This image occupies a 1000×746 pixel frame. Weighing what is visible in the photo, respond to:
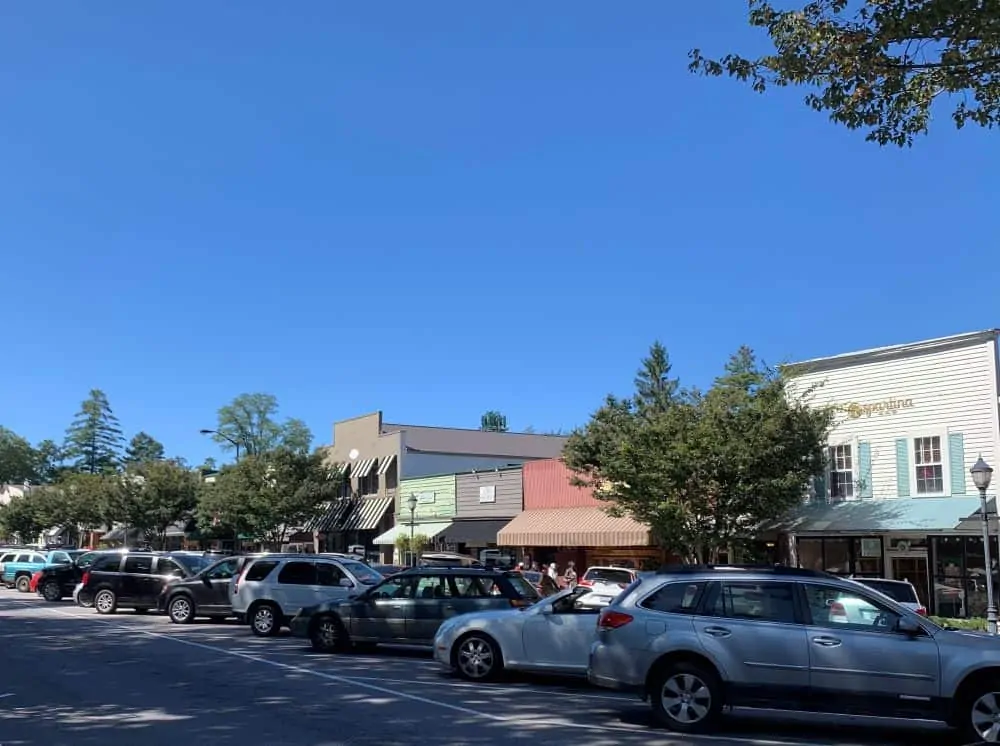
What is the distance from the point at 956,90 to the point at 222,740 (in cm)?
1025

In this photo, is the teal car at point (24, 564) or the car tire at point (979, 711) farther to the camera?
the teal car at point (24, 564)

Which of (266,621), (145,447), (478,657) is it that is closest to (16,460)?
(145,447)

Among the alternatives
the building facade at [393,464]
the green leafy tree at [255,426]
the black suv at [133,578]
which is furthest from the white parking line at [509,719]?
the green leafy tree at [255,426]

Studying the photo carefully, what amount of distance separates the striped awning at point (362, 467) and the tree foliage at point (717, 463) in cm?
2474

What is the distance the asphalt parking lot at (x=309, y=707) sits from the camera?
9.45 meters

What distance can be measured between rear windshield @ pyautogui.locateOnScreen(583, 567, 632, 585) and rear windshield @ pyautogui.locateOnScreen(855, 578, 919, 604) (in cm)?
821

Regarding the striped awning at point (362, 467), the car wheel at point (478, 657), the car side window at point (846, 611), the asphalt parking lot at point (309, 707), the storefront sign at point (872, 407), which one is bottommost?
the asphalt parking lot at point (309, 707)

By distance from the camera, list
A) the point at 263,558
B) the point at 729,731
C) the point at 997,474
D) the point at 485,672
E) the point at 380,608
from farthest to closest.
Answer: the point at 997,474
the point at 263,558
the point at 380,608
the point at 485,672
the point at 729,731

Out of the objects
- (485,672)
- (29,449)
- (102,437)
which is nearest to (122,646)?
(485,672)

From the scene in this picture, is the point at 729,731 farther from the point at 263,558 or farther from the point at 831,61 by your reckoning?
the point at 263,558

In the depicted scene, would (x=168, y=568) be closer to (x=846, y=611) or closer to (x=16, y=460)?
(x=846, y=611)

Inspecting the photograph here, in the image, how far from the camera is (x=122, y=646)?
1741 cm

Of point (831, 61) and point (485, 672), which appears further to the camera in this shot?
point (485, 672)

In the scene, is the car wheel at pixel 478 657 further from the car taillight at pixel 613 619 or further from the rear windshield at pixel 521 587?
the car taillight at pixel 613 619
